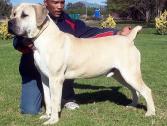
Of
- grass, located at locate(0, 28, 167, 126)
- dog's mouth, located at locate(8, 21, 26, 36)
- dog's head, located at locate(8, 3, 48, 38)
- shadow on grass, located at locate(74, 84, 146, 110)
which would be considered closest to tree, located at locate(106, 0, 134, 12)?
grass, located at locate(0, 28, 167, 126)

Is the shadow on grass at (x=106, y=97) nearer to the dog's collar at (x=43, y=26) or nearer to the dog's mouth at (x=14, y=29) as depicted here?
the dog's collar at (x=43, y=26)

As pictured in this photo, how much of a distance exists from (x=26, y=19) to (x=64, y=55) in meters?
0.80

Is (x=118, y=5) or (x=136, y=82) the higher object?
(x=136, y=82)

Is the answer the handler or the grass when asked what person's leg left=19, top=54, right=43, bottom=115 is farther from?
the grass

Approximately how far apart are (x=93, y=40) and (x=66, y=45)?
1.83 feet

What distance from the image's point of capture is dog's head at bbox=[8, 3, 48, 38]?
623 centimetres

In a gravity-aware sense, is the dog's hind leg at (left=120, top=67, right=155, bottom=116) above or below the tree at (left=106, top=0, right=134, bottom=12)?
above

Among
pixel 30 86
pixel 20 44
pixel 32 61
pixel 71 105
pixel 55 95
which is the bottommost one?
pixel 71 105

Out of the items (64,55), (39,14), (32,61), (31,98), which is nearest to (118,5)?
(32,61)

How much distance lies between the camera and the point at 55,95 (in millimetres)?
6629

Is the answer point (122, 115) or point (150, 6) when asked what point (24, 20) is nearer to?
point (122, 115)

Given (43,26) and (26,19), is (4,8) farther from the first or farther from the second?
(26,19)

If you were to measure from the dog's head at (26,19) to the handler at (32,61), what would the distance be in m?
0.96

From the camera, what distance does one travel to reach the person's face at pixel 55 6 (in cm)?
736
